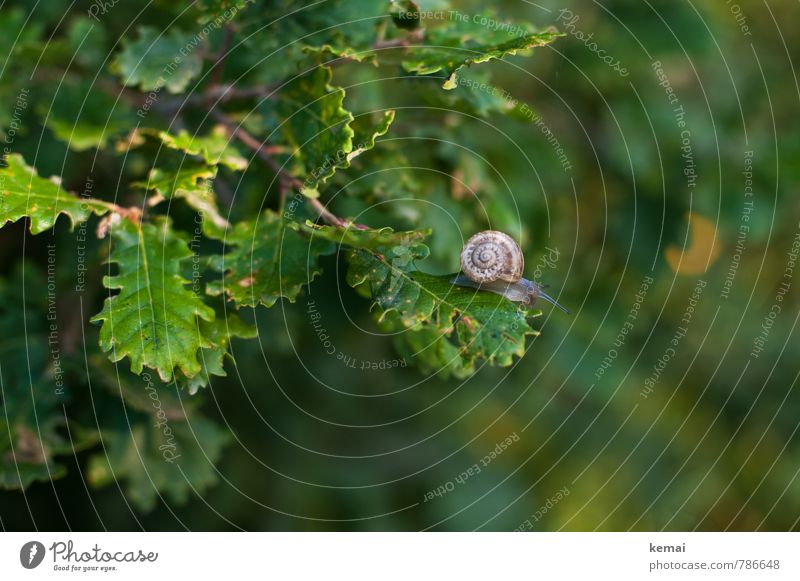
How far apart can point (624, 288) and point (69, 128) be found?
72.1 inches

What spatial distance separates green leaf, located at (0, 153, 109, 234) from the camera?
1385 mm

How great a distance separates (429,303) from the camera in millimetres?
1422

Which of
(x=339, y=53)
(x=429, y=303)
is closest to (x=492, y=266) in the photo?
(x=429, y=303)

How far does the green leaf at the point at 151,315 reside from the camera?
1.39 meters

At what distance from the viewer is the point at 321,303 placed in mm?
2270

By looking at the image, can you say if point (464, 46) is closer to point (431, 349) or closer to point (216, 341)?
point (431, 349)

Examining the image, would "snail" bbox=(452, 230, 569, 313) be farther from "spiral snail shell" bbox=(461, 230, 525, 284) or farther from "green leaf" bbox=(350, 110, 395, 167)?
"green leaf" bbox=(350, 110, 395, 167)

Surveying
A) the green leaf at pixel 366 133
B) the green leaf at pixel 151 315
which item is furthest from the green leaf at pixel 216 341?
the green leaf at pixel 366 133

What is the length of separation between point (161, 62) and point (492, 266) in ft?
2.97

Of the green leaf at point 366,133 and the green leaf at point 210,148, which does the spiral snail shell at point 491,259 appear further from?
the green leaf at point 210,148

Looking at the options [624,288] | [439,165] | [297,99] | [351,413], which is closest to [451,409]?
[351,413]

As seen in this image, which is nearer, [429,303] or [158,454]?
[429,303]

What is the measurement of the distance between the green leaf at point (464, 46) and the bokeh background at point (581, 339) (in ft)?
1.78

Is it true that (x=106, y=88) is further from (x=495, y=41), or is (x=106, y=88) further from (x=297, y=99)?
(x=495, y=41)
